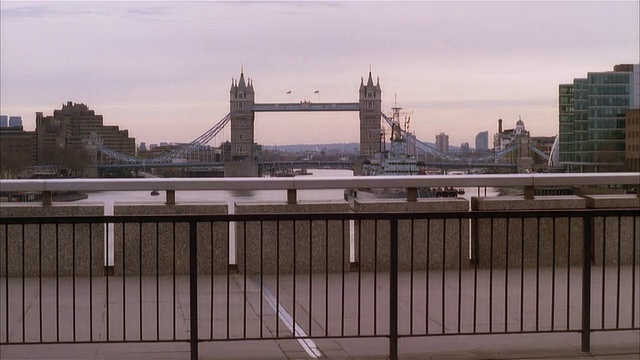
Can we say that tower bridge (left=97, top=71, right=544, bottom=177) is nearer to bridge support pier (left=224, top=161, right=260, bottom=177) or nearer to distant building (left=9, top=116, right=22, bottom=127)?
bridge support pier (left=224, top=161, right=260, bottom=177)

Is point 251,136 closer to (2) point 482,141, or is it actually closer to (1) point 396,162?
(1) point 396,162

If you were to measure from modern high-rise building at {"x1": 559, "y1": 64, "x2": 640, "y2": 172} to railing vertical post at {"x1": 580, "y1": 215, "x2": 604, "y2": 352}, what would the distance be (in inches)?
236

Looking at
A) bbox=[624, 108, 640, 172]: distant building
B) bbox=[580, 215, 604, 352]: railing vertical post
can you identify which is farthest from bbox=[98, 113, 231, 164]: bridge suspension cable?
bbox=[580, 215, 604, 352]: railing vertical post

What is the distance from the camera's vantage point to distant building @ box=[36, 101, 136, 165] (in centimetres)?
1067

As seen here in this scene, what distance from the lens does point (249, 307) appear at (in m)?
7.29

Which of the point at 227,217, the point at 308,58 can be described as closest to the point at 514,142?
the point at 308,58

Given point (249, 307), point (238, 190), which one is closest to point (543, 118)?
point (238, 190)

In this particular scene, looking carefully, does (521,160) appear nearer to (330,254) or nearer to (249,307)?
(330,254)

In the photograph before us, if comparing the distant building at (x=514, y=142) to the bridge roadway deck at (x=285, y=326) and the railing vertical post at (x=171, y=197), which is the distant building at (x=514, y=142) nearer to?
the bridge roadway deck at (x=285, y=326)

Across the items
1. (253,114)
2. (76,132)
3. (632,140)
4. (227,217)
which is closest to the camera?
(227,217)

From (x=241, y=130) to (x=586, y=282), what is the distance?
7.19m

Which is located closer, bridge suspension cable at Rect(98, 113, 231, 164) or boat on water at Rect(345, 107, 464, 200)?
bridge suspension cable at Rect(98, 113, 231, 164)

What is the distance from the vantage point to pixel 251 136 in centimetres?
1162

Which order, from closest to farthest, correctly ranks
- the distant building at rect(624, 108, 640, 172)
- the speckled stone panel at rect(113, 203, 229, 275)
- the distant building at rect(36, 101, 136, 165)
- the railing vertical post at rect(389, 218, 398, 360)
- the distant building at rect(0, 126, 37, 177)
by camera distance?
the railing vertical post at rect(389, 218, 398, 360) → the speckled stone panel at rect(113, 203, 229, 275) → the distant building at rect(0, 126, 37, 177) → the distant building at rect(36, 101, 136, 165) → the distant building at rect(624, 108, 640, 172)
